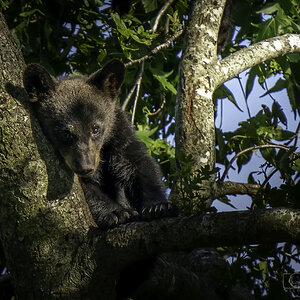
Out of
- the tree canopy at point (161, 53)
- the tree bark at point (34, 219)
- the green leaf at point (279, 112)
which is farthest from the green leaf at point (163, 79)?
the tree bark at point (34, 219)

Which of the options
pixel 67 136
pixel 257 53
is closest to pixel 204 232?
pixel 67 136

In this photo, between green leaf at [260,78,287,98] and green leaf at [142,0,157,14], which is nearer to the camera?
green leaf at [142,0,157,14]

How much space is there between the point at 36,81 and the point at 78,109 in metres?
0.40

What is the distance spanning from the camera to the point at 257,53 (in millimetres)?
4719

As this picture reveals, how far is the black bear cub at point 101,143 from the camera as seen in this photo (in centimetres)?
375

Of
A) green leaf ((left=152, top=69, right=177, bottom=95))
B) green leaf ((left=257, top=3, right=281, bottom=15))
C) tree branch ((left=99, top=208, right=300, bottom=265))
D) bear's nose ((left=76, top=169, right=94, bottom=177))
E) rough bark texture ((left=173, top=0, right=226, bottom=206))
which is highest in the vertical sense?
green leaf ((left=257, top=3, right=281, bottom=15))

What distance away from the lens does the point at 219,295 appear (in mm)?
3533

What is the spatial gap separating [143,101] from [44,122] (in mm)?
1780

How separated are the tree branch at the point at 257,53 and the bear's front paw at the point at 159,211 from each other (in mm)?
1311

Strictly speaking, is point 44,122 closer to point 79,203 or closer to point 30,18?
point 79,203

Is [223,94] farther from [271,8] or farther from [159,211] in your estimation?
[159,211]

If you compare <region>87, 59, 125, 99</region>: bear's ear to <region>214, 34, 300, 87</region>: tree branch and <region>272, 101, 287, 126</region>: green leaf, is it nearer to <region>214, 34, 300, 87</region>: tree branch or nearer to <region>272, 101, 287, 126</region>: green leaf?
<region>214, 34, 300, 87</region>: tree branch

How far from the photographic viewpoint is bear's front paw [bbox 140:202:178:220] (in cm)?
361

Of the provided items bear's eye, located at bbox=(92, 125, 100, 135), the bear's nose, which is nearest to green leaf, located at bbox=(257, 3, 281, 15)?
bear's eye, located at bbox=(92, 125, 100, 135)
